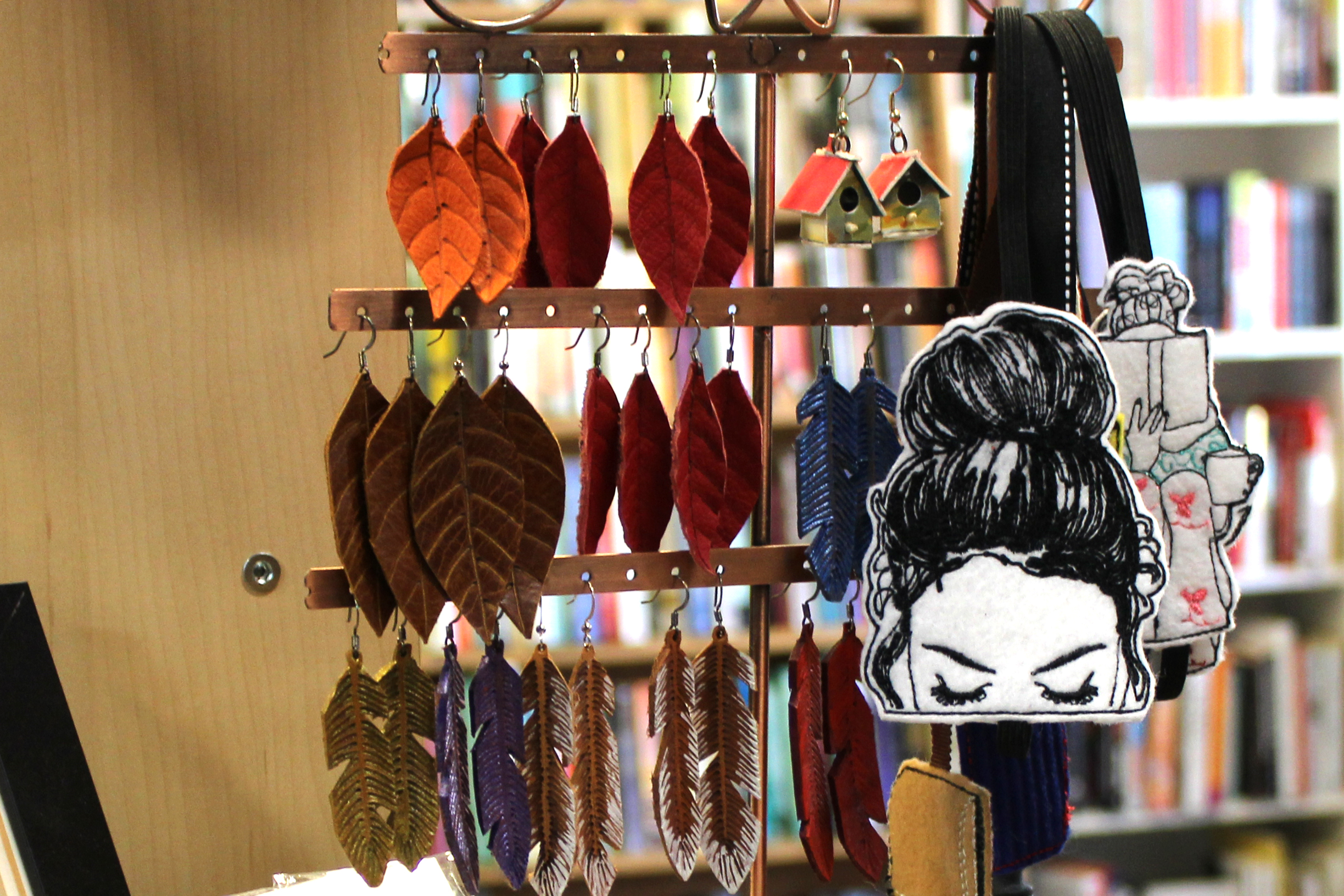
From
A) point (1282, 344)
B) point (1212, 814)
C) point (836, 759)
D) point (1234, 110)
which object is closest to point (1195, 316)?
point (1282, 344)

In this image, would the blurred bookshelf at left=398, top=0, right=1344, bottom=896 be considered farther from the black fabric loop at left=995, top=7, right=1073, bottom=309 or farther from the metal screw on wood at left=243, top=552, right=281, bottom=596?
the black fabric loop at left=995, top=7, right=1073, bottom=309

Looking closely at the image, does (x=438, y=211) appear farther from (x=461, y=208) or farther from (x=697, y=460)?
(x=697, y=460)

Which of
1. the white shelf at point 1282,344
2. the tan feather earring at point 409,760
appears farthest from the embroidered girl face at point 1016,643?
the white shelf at point 1282,344

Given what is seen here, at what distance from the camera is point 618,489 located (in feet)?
2.41

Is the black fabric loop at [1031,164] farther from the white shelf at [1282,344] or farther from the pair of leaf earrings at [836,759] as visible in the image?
the white shelf at [1282,344]

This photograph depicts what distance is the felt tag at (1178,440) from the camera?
71 cm

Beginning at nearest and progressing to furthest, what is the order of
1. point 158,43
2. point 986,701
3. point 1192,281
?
point 986,701
point 158,43
point 1192,281

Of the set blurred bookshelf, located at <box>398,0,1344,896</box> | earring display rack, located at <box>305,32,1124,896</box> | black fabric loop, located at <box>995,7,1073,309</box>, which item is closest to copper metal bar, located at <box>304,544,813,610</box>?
earring display rack, located at <box>305,32,1124,896</box>

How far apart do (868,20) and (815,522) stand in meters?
1.09

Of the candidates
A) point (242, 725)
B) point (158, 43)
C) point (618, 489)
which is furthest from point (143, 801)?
point (158, 43)

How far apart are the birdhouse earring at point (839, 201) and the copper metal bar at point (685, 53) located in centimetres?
2

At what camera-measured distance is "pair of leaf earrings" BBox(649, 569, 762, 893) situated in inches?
A: 29.3

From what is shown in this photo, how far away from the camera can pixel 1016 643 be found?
2.15 ft

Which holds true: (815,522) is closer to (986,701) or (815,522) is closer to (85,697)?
(986,701)
